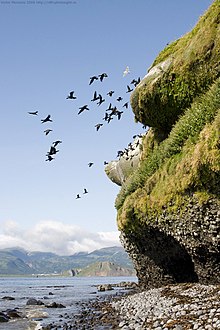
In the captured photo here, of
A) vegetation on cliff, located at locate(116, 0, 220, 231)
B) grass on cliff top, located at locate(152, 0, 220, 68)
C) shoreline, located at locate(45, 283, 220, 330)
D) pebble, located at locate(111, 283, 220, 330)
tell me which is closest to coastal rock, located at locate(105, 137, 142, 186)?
vegetation on cliff, located at locate(116, 0, 220, 231)

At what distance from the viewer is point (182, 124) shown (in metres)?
21.1

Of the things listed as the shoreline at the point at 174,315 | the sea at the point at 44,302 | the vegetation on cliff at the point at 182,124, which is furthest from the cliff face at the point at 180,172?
the sea at the point at 44,302

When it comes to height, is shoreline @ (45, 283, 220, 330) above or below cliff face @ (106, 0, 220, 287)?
below

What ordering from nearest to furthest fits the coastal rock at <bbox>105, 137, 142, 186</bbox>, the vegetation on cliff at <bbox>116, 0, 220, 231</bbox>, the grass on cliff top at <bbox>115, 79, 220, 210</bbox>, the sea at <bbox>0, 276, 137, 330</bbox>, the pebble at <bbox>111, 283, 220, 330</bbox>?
the pebble at <bbox>111, 283, 220, 330</bbox>, the vegetation on cliff at <bbox>116, 0, 220, 231</bbox>, the grass on cliff top at <bbox>115, 79, 220, 210</bbox>, the sea at <bbox>0, 276, 137, 330</bbox>, the coastal rock at <bbox>105, 137, 142, 186</bbox>

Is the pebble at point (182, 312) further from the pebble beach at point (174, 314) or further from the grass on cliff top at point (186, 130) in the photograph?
the grass on cliff top at point (186, 130)

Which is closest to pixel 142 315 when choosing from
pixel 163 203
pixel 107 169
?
pixel 163 203

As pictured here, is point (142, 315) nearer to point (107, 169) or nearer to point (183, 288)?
point (183, 288)

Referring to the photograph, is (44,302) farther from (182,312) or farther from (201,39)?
(201,39)

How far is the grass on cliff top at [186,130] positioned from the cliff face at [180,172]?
0.16 feet

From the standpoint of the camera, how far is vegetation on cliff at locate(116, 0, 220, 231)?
17234 mm

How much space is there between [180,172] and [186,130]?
2743 mm

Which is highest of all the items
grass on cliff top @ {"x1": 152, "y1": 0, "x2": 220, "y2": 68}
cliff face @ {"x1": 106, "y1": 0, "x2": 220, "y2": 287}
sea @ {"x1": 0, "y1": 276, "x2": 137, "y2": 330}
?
grass on cliff top @ {"x1": 152, "y1": 0, "x2": 220, "y2": 68}

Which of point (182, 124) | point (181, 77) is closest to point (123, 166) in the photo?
point (181, 77)

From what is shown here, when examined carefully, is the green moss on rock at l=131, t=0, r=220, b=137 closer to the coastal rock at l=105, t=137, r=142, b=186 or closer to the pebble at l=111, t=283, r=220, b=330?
the pebble at l=111, t=283, r=220, b=330
